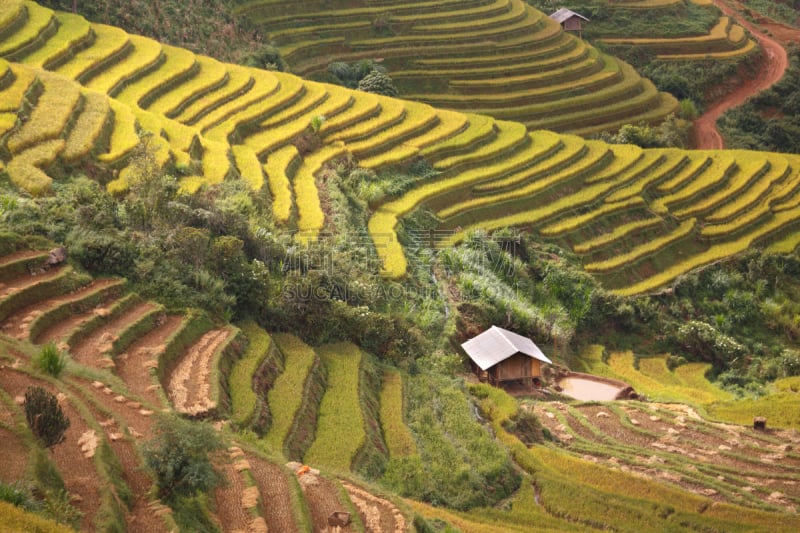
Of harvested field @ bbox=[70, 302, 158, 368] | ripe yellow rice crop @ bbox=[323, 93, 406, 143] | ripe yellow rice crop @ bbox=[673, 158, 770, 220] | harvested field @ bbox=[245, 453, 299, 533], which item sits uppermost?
ripe yellow rice crop @ bbox=[323, 93, 406, 143]

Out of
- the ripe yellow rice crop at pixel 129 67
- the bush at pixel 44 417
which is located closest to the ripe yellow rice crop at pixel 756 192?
the ripe yellow rice crop at pixel 129 67

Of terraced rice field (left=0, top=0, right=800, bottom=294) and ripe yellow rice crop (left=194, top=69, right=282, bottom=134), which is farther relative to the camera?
ripe yellow rice crop (left=194, top=69, right=282, bottom=134)

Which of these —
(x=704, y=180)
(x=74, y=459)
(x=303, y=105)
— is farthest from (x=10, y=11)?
(x=704, y=180)

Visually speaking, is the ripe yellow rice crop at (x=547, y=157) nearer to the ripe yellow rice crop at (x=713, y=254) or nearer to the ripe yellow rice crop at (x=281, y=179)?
the ripe yellow rice crop at (x=713, y=254)

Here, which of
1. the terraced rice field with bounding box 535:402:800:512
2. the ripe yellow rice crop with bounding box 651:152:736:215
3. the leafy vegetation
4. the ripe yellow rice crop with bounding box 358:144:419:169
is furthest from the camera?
the leafy vegetation

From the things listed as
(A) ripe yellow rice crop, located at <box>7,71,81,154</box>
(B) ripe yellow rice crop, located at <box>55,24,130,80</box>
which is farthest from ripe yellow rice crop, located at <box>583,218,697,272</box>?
(B) ripe yellow rice crop, located at <box>55,24,130,80</box>

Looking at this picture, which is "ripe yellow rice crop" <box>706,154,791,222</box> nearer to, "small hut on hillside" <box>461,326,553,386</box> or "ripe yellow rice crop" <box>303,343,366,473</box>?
"small hut on hillside" <box>461,326,553,386</box>

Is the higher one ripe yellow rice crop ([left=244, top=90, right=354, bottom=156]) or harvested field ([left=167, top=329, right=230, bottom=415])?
→ ripe yellow rice crop ([left=244, top=90, right=354, bottom=156])
